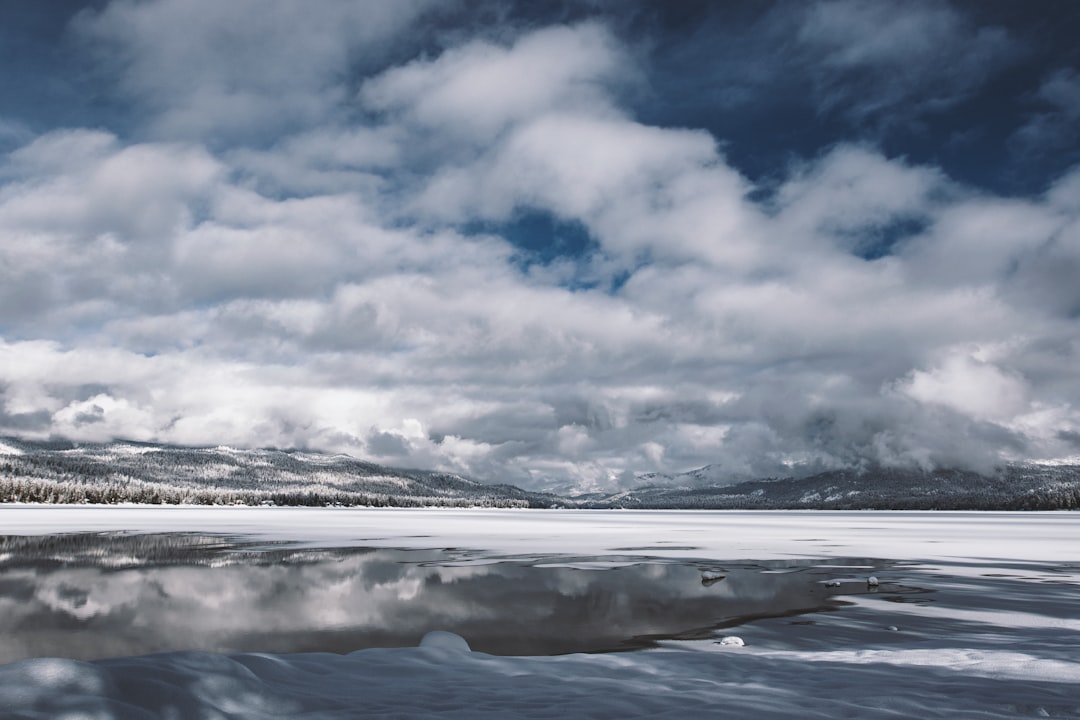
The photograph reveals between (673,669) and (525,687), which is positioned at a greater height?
(525,687)

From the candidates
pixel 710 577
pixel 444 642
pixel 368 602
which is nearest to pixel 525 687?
pixel 444 642

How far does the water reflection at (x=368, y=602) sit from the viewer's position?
43.9 ft

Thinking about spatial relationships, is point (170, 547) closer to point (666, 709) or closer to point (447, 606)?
point (447, 606)

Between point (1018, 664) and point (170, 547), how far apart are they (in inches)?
1590

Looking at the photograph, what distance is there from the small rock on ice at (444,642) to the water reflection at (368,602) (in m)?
0.89

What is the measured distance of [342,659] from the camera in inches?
409

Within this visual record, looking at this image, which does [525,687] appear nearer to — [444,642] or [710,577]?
[444,642]

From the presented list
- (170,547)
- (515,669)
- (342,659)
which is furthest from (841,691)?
(170,547)

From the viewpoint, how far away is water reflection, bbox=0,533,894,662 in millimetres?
13391

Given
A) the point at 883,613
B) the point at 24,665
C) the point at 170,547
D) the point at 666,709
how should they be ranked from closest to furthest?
the point at 24,665, the point at 666,709, the point at 883,613, the point at 170,547

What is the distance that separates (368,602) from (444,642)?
7.32m

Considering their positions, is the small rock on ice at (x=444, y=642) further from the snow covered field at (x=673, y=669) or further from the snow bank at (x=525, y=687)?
the snow bank at (x=525, y=687)

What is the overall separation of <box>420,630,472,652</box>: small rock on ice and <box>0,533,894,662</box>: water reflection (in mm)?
890

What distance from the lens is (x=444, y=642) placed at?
11750 mm
